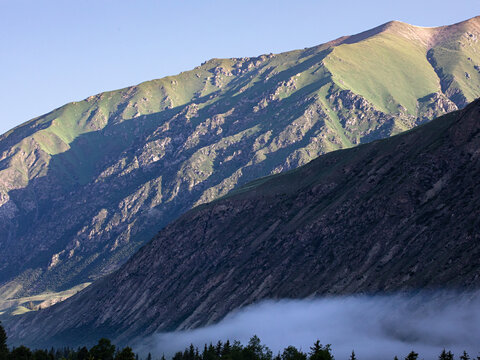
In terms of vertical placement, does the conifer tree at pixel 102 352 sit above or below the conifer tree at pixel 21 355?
below

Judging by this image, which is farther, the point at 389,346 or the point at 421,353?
the point at 389,346

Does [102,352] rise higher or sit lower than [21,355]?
lower

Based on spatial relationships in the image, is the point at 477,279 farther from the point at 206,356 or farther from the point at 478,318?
the point at 206,356

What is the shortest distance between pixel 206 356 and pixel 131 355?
4091cm

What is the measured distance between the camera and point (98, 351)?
15488cm

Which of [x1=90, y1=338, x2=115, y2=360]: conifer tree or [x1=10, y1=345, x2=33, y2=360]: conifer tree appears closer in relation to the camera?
[x1=90, y1=338, x2=115, y2=360]: conifer tree

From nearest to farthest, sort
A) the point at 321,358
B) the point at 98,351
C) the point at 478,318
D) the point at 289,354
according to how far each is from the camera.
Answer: the point at 321,358 → the point at 98,351 → the point at 289,354 → the point at 478,318

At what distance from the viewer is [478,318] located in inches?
7092

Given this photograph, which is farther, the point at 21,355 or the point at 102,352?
the point at 21,355

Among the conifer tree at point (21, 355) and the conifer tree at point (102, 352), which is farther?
the conifer tree at point (21, 355)

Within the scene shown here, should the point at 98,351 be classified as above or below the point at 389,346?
above

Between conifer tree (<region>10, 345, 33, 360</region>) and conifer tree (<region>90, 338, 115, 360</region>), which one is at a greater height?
conifer tree (<region>10, 345, 33, 360</region>)

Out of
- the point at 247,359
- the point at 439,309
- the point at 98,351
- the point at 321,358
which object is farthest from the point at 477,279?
the point at 98,351

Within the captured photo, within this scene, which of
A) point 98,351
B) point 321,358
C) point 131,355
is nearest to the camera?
point 321,358
